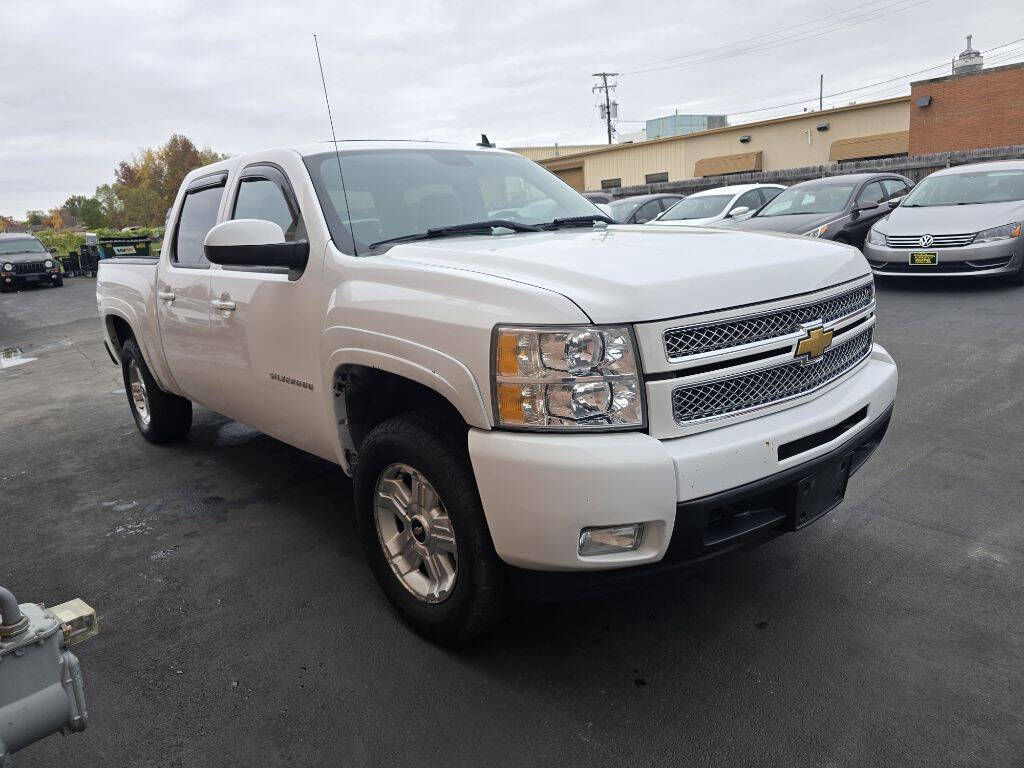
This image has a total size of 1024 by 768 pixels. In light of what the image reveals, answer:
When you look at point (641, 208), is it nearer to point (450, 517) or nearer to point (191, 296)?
point (191, 296)

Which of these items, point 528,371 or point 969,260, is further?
point 969,260

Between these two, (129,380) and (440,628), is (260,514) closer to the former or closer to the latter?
(440,628)

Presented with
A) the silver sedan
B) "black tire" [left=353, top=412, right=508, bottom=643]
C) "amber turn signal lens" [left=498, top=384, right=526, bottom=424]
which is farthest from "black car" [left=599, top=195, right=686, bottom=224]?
"amber turn signal lens" [left=498, top=384, right=526, bottom=424]

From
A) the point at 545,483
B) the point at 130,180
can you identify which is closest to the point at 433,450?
the point at 545,483

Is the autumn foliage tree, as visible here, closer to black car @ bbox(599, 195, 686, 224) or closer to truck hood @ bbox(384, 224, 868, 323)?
black car @ bbox(599, 195, 686, 224)

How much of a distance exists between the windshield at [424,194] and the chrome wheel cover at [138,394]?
9.43 feet

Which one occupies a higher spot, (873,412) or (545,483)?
(545,483)

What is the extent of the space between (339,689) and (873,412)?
7.21 feet

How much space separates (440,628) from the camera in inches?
112

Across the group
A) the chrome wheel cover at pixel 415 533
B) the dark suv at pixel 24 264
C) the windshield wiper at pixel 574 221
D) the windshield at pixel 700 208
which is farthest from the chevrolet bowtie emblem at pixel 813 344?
the dark suv at pixel 24 264

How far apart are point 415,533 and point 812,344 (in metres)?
1.56

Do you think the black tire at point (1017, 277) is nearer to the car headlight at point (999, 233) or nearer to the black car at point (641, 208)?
the car headlight at point (999, 233)

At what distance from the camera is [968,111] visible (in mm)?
22250

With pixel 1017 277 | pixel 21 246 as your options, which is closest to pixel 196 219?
pixel 1017 277
